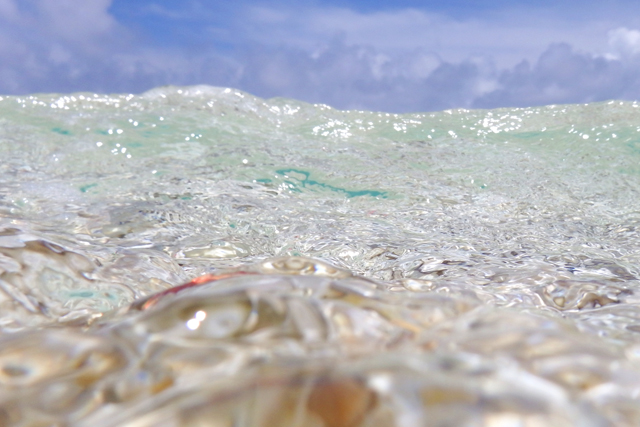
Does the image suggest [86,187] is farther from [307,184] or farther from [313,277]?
[313,277]

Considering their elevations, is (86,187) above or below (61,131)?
below

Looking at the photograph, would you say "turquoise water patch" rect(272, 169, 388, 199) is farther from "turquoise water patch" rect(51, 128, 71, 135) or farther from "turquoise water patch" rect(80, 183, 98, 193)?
"turquoise water patch" rect(51, 128, 71, 135)

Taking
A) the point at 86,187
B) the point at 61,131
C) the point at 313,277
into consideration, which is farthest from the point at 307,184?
the point at 313,277

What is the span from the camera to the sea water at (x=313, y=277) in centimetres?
83

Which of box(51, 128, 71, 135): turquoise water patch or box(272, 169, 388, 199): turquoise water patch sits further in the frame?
box(51, 128, 71, 135): turquoise water patch

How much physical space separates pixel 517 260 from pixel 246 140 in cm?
471

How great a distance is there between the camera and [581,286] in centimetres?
218

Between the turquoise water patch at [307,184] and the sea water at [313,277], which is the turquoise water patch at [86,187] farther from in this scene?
the turquoise water patch at [307,184]

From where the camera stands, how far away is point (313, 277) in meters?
1.35

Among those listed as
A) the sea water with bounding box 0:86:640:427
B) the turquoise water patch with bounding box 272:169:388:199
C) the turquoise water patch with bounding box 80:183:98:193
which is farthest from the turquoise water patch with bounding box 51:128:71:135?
the turquoise water patch with bounding box 272:169:388:199

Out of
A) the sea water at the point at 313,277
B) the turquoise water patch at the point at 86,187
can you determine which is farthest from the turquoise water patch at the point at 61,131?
the turquoise water patch at the point at 86,187

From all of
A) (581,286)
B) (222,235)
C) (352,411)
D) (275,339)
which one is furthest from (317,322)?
(222,235)

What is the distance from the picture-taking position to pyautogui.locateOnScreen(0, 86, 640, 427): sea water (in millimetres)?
833

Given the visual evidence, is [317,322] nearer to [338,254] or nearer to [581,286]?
[581,286]
